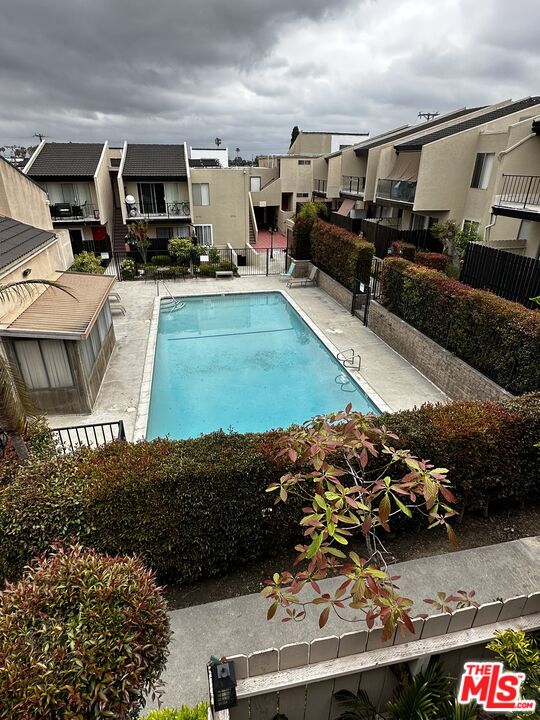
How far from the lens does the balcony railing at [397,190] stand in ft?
79.4

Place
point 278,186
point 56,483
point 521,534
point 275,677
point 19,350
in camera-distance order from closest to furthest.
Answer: point 275,677
point 56,483
point 521,534
point 19,350
point 278,186

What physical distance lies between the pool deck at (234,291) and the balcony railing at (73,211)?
338 inches

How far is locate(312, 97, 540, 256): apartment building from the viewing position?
1791 cm

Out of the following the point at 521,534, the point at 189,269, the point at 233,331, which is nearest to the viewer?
the point at 521,534

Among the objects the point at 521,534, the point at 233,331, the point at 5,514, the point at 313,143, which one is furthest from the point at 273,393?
the point at 313,143

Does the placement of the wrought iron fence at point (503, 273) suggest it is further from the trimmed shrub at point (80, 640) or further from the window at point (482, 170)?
Result: the trimmed shrub at point (80, 640)

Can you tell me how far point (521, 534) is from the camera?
7242mm

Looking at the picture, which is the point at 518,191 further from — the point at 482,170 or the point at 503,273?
the point at 503,273

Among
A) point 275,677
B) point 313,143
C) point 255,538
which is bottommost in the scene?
point 255,538

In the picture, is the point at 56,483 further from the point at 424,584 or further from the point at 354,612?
the point at 424,584

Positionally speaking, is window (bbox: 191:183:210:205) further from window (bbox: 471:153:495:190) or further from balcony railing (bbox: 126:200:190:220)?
window (bbox: 471:153:495:190)

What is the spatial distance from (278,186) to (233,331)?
29.0 metres

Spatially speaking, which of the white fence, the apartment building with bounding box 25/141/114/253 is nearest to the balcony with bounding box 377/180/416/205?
the apartment building with bounding box 25/141/114/253

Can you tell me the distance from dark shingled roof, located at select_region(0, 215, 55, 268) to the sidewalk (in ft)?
33.5
